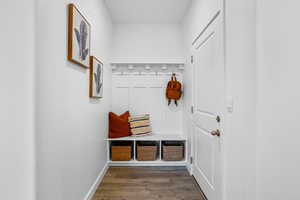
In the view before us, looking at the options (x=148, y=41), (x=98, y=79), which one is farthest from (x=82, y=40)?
(x=148, y=41)

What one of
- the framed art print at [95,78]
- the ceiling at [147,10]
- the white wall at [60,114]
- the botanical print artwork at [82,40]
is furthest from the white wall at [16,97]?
the ceiling at [147,10]

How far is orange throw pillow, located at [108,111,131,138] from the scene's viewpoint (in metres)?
3.32

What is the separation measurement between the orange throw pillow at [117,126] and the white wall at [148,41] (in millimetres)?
1180

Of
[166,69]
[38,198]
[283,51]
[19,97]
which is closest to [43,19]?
[19,97]

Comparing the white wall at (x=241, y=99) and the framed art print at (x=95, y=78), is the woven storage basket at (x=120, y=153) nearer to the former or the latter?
the framed art print at (x=95, y=78)

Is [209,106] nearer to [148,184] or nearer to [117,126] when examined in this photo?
[148,184]

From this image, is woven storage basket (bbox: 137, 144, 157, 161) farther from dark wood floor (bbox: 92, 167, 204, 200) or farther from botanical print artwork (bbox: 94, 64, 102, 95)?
botanical print artwork (bbox: 94, 64, 102, 95)

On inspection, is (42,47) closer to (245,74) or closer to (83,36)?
(83,36)

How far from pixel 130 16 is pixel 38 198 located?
3.07 metres

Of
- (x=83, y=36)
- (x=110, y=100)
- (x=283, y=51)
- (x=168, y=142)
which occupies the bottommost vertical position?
(x=168, y=142)

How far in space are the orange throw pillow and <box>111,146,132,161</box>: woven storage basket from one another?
0.69 ft

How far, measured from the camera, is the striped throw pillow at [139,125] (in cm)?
342

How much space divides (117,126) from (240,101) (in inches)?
90.7

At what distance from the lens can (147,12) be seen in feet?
10.7
